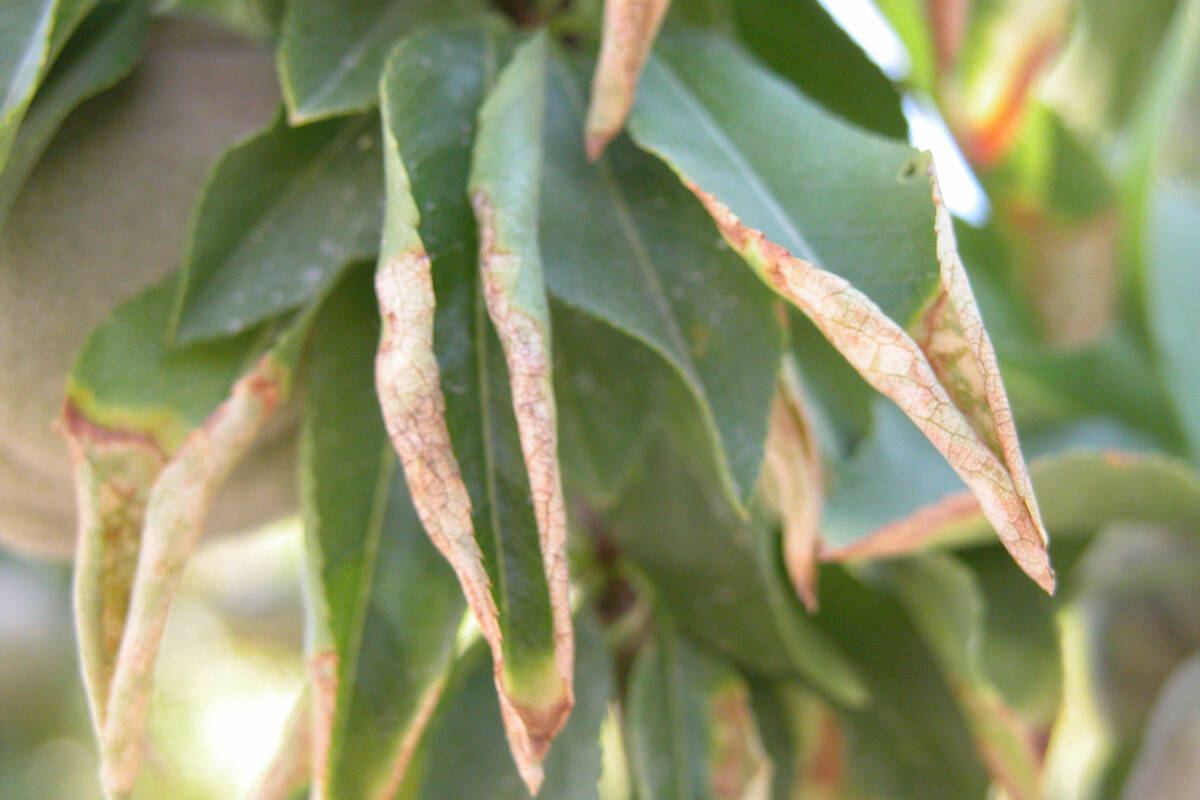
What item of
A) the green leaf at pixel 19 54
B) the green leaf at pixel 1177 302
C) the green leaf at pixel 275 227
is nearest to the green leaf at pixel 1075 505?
the green leaf at pixel 1177 302

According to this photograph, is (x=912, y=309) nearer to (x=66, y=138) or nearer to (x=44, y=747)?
(x=66, y=138)

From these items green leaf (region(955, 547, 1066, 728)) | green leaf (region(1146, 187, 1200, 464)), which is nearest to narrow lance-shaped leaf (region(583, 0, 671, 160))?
green leaf (region(955, 547, 1066, 728))

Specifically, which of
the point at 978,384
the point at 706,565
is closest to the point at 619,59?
the point at 978,384

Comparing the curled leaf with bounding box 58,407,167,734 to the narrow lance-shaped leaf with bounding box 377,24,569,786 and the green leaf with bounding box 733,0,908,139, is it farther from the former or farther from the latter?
the green leaf with bounding box 733,0,908,139

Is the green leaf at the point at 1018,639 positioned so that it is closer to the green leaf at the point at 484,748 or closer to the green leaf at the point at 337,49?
the green leaf at the point at 484,748

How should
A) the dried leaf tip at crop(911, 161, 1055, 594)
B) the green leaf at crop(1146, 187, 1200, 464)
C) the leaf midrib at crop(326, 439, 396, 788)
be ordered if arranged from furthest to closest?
the green leaf at crop(1146, 187, 1200, 464) < the leaf midrib at crop(326, 439, 396, 788) < the dried leaf tip at crop(911, 161, 1055, 594)

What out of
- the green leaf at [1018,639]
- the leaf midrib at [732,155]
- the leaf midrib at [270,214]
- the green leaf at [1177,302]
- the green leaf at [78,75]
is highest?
the leaf midrib at [732,155]

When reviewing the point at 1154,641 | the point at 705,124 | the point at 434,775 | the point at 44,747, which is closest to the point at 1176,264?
the point at 1154,641

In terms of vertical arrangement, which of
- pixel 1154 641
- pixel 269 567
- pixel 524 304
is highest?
pixel 524 304
